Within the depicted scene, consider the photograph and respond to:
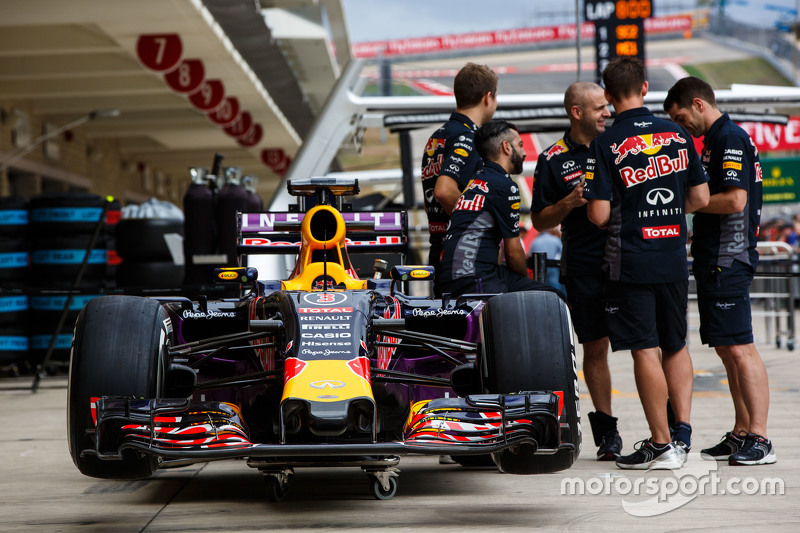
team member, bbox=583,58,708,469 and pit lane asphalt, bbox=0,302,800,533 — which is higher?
team member, bbox=583,58,708,469

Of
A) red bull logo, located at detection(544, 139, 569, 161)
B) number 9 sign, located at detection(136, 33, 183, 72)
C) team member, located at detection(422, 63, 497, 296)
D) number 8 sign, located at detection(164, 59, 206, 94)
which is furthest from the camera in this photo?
number 8 sign, located at detection(164, 59, 206, 94)

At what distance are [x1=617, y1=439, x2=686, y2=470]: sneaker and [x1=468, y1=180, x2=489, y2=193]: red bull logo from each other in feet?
4.90

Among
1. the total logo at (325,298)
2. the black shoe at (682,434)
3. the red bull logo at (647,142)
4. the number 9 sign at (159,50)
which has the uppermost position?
the number 9 sign at (159,50)

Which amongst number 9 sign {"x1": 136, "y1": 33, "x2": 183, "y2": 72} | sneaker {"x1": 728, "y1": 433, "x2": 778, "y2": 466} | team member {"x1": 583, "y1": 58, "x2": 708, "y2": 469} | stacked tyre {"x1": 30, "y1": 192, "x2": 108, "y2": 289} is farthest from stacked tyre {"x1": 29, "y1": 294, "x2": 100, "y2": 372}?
sneaker {"x1": 728, "y1": 433, "x2": 778, "y2": 466}

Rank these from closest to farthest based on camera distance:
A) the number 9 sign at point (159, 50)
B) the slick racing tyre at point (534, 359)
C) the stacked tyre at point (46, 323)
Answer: the slick racing tyre at point (534, 359) < the stacked tyre at point (46, 323) < the number 9 sign at point (159, 50)

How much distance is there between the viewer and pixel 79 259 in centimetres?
1124

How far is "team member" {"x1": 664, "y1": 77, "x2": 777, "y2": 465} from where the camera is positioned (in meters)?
5.61

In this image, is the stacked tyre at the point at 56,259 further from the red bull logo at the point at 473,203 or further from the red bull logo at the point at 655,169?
the red bull logo at the point at 655,169

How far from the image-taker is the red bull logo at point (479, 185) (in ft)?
18.8

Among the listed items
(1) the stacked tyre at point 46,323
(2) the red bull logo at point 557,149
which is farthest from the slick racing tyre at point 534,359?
(1) the stacked tyre at point 46,323

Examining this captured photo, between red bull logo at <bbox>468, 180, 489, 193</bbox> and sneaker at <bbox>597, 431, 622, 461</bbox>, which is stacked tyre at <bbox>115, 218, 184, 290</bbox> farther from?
sneaker at <bbox>597, 431, 622, 461</bbox>

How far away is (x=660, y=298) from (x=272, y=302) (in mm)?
1922

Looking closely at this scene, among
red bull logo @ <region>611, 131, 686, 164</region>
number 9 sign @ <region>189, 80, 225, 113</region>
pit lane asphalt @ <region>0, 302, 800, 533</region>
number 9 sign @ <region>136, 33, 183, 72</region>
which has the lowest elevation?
pit lane asphalt @ <region>0, 302, 800, 533</region>

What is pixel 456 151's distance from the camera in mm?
5992
